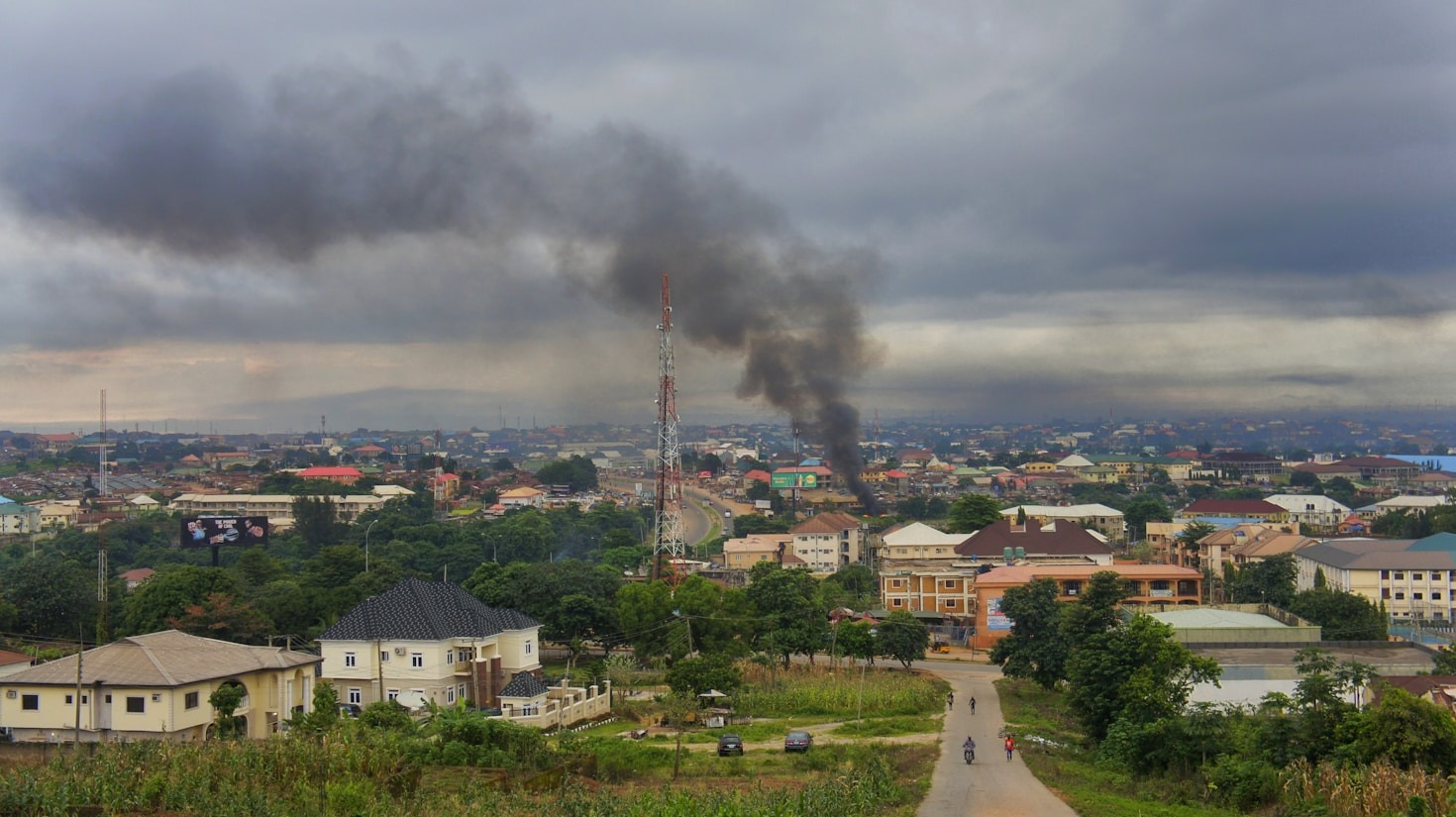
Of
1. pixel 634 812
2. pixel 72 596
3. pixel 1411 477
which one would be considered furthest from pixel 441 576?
pixel 1411 477

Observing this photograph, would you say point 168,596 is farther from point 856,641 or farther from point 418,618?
point 856,641

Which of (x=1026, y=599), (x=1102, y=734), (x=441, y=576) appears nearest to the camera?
(x=1102, y=734)

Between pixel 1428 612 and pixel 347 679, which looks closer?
pixel 347 679

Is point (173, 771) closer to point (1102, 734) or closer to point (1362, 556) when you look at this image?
point (1102, 734)

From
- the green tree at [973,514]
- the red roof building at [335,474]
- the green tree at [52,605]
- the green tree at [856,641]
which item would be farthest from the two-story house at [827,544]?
the red roof building at [335,474]

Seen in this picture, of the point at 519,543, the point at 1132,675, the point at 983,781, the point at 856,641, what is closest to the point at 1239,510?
the point at 519,543
